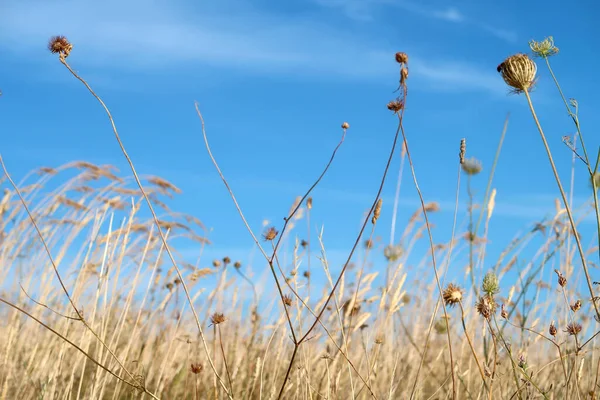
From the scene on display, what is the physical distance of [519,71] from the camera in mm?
1530

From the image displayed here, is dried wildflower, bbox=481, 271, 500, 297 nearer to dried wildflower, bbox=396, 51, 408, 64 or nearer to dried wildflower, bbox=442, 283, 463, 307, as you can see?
dried wildflower, bbox=442, 283, 463, 307

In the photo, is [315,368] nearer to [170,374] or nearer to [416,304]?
[170,374]

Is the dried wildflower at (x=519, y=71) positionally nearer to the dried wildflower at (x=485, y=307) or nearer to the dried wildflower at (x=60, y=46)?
the dried wildflower at (x=485, y=307)

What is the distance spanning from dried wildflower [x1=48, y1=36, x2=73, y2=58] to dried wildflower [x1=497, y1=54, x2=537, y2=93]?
3.50 feet

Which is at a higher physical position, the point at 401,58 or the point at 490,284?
the point at 401,58

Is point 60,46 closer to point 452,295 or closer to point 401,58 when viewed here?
point 401,58

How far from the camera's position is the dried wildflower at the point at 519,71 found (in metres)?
1.53

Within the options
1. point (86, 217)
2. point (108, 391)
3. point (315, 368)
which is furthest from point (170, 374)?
point (86, 217)

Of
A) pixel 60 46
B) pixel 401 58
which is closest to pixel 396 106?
pixel 401 58

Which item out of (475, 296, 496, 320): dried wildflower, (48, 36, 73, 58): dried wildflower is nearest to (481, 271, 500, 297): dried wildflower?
(475, 296, 496, 320): dried wildflower

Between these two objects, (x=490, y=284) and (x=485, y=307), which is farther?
(x=490, y=284)

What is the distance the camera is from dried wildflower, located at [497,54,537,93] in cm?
153

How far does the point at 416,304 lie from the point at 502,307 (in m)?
2.76

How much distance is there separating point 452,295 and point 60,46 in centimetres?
114
